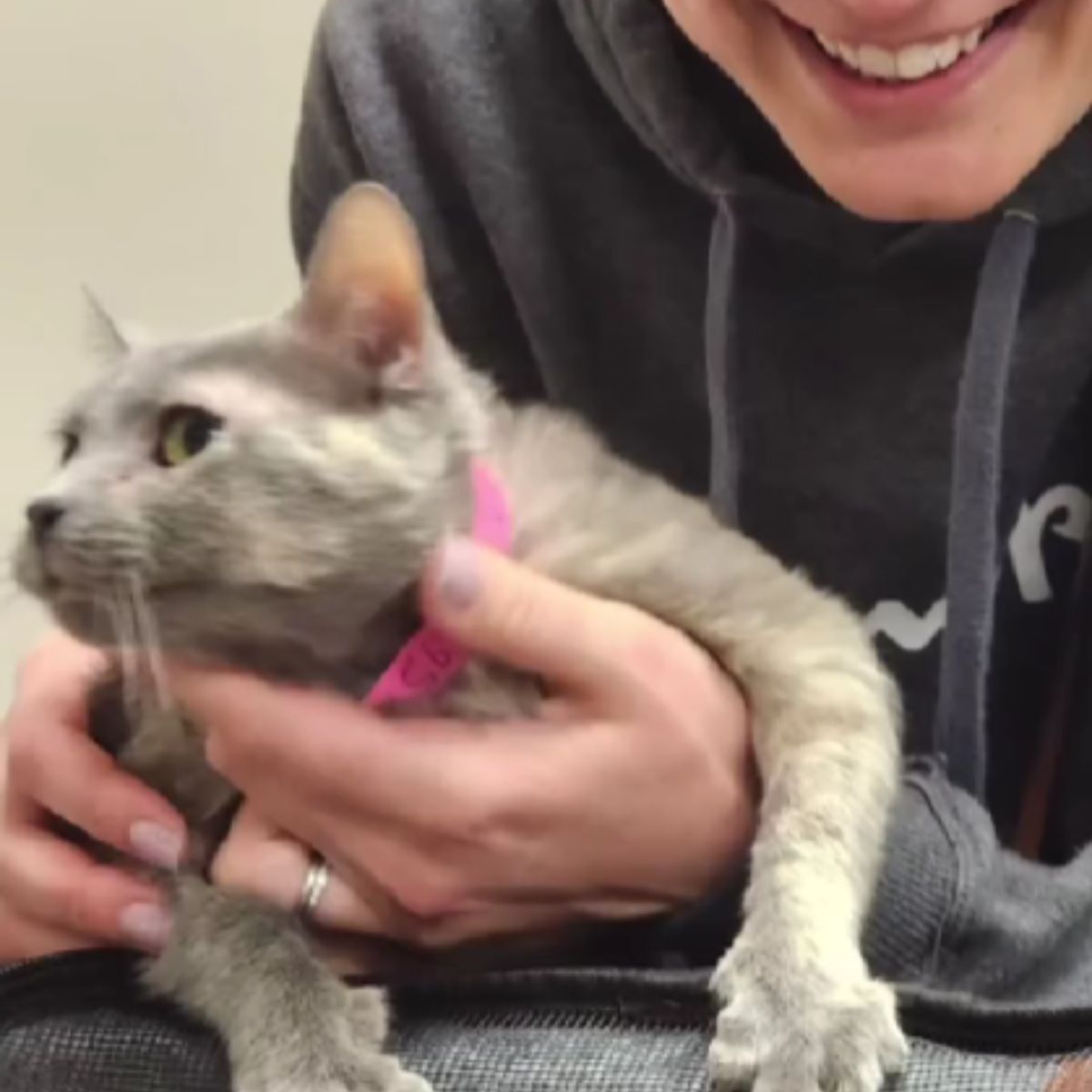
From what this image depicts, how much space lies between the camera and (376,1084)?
75cm

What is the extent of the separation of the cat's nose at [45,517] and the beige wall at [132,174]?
2.38ft

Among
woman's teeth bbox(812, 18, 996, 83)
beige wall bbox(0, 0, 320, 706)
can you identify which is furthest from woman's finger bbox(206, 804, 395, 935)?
beige wall bbox(0, 0, 320, 706)

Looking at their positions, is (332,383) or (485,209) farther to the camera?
(485,209)

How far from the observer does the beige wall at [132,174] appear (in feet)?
4.99

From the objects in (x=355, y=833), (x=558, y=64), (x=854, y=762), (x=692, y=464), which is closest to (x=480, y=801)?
(x=355, y=833)

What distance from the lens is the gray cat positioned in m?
0.78

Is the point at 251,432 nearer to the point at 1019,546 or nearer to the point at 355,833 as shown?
the point at 355,833

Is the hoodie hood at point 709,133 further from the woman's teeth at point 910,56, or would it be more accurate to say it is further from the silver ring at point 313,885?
the silver ring at point 313,885

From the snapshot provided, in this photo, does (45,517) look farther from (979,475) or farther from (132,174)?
(132,174)

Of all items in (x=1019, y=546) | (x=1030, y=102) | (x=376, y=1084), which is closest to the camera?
(x=376, y=1084)

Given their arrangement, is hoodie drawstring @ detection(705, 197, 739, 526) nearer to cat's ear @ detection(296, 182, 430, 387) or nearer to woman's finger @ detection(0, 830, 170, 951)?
cat's ear @ detection(296, 182, 430, 387)

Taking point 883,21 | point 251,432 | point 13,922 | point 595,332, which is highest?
point 883,21

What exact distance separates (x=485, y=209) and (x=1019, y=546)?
36 cm

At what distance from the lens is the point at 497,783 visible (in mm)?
833
